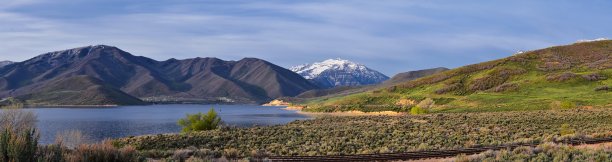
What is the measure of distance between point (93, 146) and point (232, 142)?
28830 millimetres

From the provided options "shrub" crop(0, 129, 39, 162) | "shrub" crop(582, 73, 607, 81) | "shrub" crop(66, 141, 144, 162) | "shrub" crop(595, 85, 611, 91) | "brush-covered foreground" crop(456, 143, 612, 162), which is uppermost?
"shrub" crop(582, 73, 607, 81)

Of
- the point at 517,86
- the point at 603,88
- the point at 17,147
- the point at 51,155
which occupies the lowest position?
the point at 51,155

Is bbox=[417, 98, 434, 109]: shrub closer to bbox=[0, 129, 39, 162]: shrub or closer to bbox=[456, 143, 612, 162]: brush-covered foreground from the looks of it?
bbox=[456, 143, 612, 162]: brush-covered foreground

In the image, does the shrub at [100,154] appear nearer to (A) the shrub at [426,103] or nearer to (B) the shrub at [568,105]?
(B) the shrub at [568,105]

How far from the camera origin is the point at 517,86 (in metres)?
134

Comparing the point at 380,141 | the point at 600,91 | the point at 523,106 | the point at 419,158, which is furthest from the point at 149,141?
the point at 600,91

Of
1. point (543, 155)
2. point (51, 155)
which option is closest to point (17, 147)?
point (51, 155)

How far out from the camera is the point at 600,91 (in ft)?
366

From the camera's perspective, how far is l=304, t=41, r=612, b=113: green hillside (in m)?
107

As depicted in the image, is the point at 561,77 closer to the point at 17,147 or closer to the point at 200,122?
the point at 200,122

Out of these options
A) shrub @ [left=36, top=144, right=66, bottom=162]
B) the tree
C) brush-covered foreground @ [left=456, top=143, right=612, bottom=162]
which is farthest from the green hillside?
shrub @ [left=36, top=144, right=66, bottom=162]

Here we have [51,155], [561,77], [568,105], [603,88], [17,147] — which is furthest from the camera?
[561,77]

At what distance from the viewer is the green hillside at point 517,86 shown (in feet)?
352

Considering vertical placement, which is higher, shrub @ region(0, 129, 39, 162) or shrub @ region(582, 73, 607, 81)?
shrub @ region(582, 73, 607, 81)
